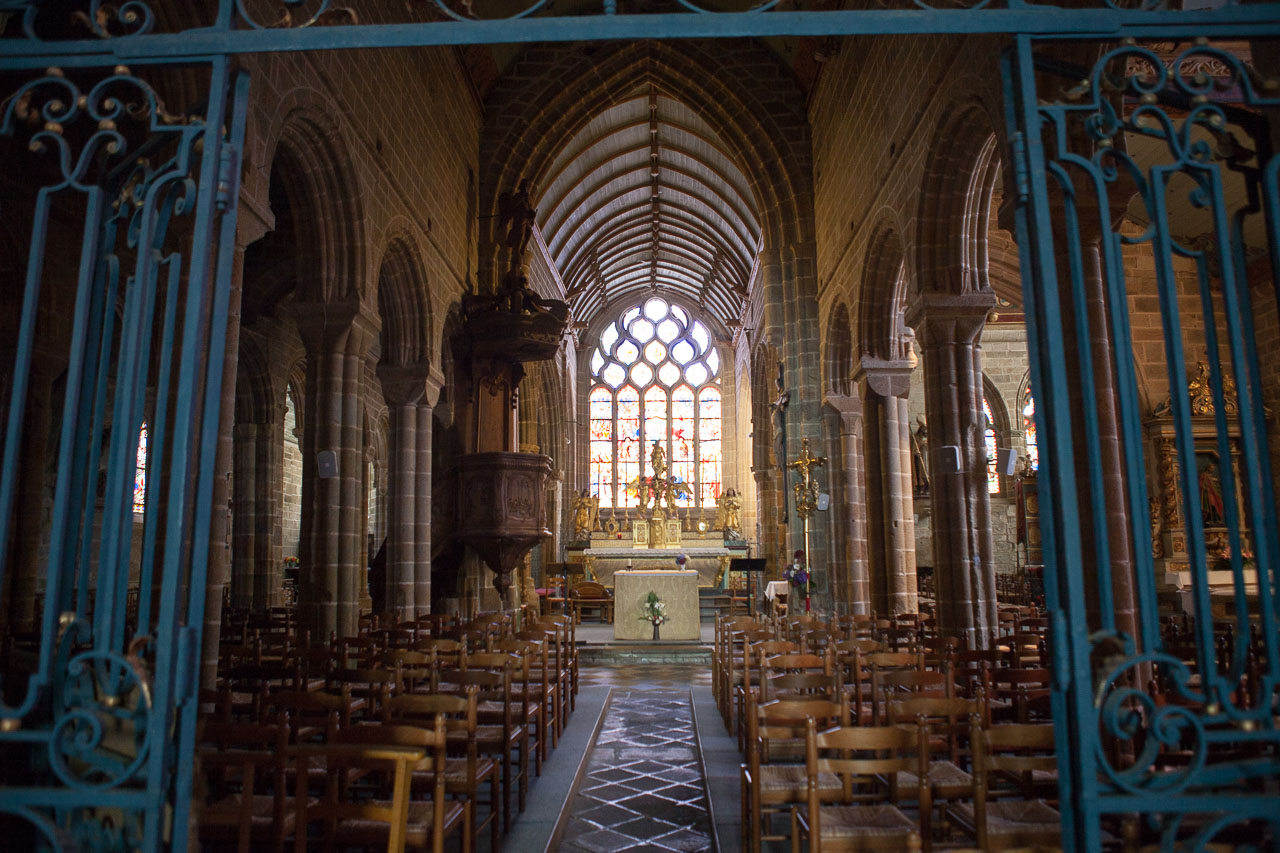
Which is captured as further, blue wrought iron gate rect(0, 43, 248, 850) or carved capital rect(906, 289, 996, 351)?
carved capital rect(906, 289, 996, 351)

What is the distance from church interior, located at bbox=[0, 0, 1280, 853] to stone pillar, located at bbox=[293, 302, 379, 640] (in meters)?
0.05

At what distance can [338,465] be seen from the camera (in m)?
9.62

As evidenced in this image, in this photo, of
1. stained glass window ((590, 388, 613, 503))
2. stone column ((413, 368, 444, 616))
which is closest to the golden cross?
stone column ((413, 368, 444, 616))

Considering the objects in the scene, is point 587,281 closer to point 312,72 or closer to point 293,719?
point 312,72

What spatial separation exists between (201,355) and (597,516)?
28.0 m

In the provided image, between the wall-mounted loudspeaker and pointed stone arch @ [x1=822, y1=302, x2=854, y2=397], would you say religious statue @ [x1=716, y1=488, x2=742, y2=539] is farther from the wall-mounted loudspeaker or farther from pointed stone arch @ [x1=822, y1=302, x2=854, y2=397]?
the wall-mounted loudspeaker

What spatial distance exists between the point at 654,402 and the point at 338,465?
77.7ft

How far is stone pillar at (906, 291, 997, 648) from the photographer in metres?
8.83

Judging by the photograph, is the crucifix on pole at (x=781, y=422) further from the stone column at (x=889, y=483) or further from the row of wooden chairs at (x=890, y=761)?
the row of wooden chairs at (x=890, y=761)

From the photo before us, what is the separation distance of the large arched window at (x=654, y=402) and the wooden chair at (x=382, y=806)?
28.3 m

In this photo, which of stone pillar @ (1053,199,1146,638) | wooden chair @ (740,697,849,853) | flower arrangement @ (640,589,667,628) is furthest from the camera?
flower arrangement @ (640,589,667,628)

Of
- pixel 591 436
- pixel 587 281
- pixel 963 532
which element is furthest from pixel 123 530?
pixel 591 436

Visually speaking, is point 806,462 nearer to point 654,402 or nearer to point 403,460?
point 403,460

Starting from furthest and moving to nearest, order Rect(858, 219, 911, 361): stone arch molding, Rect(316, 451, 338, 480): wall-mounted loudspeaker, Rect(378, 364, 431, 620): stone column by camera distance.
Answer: Rect(378, 364, 431, 620): stone column
Rect(858, 219, 911, 361): stone arch molding
Rect(316, 451, 338, 480): wall-mounted loudspeaker
